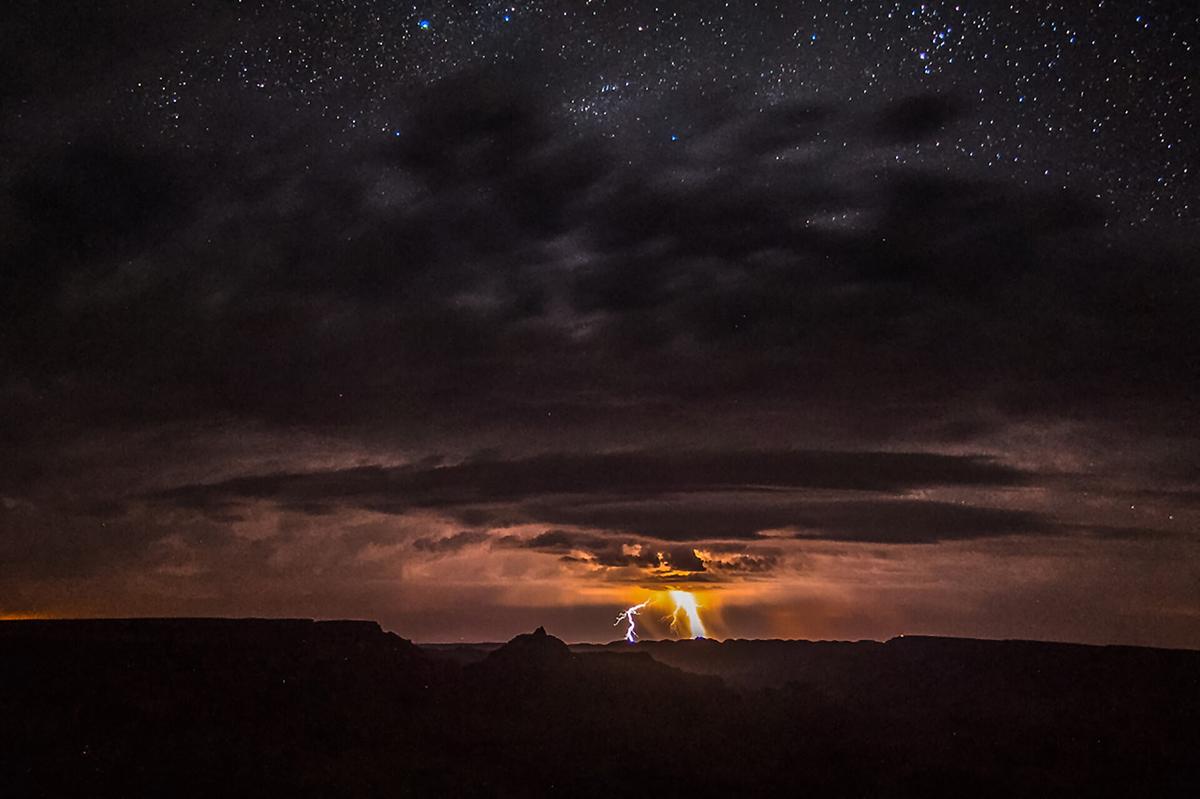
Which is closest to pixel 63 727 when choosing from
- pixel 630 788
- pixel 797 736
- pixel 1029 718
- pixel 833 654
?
pixel 630 788

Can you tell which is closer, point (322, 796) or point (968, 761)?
point (322, 796)

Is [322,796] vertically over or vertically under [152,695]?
under

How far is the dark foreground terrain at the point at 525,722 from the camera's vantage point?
130ft

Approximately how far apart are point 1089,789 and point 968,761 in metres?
8.01

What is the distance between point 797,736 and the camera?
62.5 metres

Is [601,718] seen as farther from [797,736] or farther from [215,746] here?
[215,746]

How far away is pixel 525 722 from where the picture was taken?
56.3 m

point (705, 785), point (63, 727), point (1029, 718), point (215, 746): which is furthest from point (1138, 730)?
point (63, 727)

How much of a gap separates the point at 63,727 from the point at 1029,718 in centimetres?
6004

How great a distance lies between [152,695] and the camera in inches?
1657

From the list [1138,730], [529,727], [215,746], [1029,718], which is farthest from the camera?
[1029,718]

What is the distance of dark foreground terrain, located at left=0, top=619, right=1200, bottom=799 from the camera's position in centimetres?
3959

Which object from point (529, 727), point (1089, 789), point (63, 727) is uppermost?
point (63, 727)

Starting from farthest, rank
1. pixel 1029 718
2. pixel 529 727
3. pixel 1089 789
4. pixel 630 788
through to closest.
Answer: pixel 1029 718, pixel 529 727, pixel 1089 789, pixel 630 788
